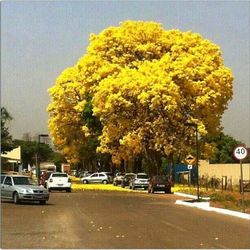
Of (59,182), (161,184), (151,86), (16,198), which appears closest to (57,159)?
(151,86)

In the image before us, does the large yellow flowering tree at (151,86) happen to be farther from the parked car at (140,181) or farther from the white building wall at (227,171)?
the white building wall at (227,171)

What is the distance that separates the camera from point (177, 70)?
55.1m

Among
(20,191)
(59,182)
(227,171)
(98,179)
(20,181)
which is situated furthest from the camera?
(98,179)

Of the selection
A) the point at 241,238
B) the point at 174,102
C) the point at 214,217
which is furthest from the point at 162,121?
the point at 241,238

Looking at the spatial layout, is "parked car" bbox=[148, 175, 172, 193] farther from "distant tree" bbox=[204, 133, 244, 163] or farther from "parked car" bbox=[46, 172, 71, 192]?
"distant tree" bbox=[204, 133, 244, 163]

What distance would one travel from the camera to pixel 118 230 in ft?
61.3

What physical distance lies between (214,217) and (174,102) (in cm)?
2855

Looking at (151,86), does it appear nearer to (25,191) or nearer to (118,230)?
(25,191)

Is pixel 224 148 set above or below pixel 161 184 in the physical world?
above

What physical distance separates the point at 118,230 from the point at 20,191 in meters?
14.5

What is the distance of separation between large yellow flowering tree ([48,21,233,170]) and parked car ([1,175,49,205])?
69.6ft

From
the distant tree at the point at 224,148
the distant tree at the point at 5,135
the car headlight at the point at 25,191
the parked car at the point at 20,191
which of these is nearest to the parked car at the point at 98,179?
the distant tree at the point at 5,135

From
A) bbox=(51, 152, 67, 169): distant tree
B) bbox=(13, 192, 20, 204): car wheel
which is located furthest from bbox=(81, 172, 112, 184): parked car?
bbox=(51, 152, 67, 169): distant tree

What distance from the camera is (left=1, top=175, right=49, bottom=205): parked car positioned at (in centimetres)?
3219
